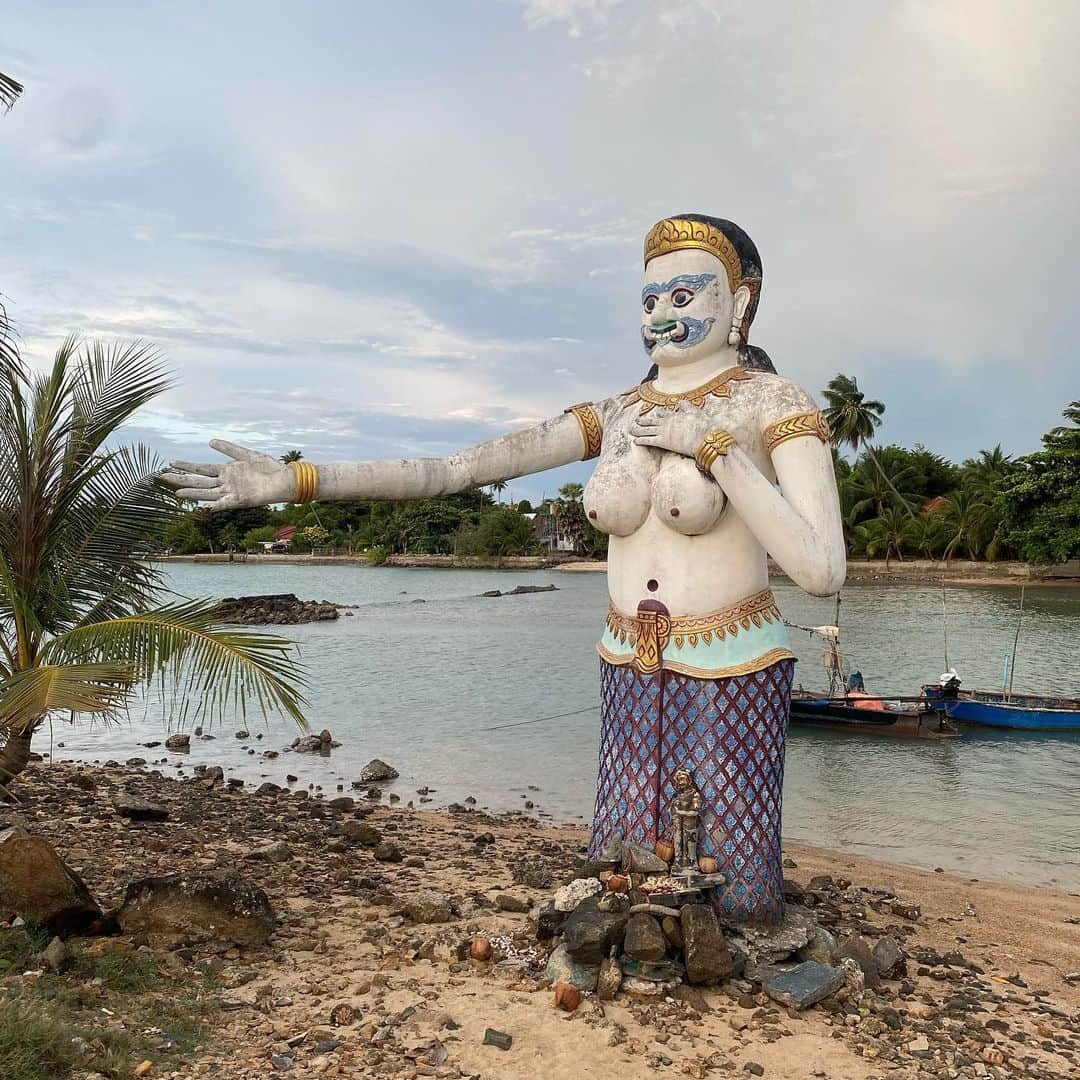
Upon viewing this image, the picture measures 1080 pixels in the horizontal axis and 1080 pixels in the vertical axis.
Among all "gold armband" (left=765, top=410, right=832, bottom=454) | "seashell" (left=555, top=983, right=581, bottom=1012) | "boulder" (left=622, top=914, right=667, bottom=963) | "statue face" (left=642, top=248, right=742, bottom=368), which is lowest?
"seashell" (left=555, top=983, right=581, bottom=1012)

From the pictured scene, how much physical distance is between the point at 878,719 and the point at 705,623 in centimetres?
1162

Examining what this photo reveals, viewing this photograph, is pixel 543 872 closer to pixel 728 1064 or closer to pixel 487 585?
pixel 728 1064

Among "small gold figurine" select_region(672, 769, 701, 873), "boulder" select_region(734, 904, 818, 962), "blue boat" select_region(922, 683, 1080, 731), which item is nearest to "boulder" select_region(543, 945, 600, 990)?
"small gold figurine" select_region(672, 769, 701, 873)

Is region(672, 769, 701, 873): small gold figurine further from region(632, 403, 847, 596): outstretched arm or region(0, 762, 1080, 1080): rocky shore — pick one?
region(632, 403, 847, 596): outstretched arm

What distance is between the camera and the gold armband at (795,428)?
473 cm

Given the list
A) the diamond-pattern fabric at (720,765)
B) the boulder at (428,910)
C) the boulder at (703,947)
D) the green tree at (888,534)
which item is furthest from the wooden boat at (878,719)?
the green tree at (888,534)

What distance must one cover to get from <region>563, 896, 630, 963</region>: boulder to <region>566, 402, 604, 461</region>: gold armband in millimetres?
2487

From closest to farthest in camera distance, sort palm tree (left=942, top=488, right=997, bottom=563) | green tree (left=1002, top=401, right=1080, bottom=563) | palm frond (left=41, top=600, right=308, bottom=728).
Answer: palm frond (left=41, top=600, right=308, bottom=728) < green tree (left=1002, top=401, right=1080, bottom=563) < palm tree (left=942, top=488, right=997, bottom=563)

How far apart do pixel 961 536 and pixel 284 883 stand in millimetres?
46587

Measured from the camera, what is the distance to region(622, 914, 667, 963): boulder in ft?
14.7

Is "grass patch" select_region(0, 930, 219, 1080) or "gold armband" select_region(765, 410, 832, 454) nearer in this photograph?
"grass patch" select_region(0, 930, 219, 1080)

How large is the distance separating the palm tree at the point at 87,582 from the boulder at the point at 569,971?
1.70 metres

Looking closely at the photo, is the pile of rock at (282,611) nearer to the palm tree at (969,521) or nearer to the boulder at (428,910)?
the boulder at (428,910)

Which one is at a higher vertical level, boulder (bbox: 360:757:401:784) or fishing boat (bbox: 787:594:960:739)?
fishing boat (bbox: 787:594:960:739)
